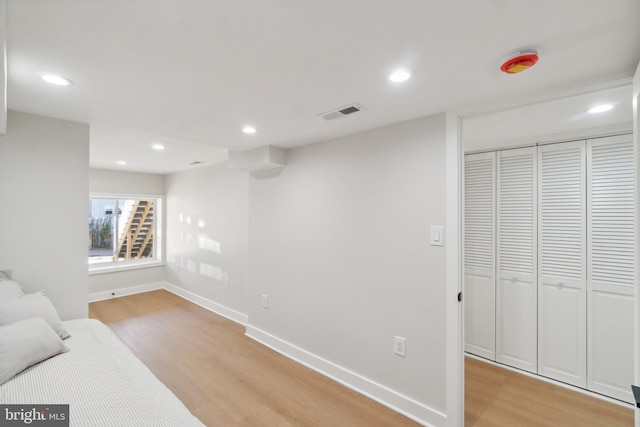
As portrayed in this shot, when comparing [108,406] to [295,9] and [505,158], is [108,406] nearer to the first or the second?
[295,9]

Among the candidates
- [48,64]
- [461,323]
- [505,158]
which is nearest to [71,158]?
[48,64]

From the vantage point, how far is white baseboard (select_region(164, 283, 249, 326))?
4.03 metres

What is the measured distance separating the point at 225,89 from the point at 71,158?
5.41 ft

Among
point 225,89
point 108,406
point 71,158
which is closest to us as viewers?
point 108,406

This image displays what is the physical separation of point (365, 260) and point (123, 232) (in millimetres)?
5269

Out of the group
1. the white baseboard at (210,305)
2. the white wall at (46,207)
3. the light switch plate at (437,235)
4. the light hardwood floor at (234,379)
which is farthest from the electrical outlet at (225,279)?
the light switch plate at (437,235)

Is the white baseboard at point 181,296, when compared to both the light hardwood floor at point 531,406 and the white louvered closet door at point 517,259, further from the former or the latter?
the white louvered closet door at point 517,259

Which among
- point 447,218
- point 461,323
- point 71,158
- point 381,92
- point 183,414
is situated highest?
point 381,92

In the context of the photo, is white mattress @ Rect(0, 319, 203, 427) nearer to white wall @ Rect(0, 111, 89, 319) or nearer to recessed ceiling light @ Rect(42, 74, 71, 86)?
white wall @ Rect(0, 111, 89, 319)

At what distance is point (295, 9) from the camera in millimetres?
1030

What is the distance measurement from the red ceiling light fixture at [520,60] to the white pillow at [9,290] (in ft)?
10.5

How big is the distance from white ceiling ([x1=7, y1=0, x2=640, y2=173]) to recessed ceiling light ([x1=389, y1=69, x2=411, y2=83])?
0.21 feet

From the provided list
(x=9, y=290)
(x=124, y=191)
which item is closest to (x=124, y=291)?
(x=124, y=191)

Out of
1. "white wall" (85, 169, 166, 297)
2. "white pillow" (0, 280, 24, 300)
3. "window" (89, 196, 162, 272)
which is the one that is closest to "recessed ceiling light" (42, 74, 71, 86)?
"white pillow" (0, 280, 24, 300)
